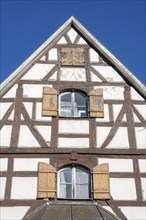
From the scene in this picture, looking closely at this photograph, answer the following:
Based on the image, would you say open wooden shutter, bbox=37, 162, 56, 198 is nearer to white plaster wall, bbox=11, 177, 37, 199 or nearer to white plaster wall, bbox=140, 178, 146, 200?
white plaster wall, bbox=11, 177, 37, 199

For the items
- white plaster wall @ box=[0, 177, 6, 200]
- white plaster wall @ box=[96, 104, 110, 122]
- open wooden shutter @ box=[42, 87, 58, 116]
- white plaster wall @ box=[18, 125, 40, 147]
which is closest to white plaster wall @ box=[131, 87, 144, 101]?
white plaster wall @ box=[96, 104, 110, 122]

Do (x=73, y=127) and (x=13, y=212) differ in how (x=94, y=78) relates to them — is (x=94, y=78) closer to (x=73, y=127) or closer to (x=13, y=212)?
(x=73, y=127)

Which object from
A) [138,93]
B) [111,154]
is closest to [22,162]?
[111,154]

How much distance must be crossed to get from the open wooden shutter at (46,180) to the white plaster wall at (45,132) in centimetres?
80

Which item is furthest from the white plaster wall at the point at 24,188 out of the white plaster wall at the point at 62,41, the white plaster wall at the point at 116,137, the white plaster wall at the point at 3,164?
A: the white plaster wall at the point at 62,41

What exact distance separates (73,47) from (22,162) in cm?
469

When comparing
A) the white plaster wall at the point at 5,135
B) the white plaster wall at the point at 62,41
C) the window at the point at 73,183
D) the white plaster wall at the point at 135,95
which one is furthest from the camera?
the white plaster wall at the point at 62,41

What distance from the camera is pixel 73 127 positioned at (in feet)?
36.9

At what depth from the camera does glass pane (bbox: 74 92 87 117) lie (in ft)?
38.8

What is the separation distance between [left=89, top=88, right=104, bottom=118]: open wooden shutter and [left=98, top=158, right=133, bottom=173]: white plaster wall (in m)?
1.40

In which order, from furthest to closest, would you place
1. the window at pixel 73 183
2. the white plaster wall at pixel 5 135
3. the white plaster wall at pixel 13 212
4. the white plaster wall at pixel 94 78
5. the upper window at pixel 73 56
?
1. the upper window at pixel 73 56
2. the white plaster wall at pixel 94 78
3. the white plaster wall at pixel 5 135
4. the window at pixel 73 183
5. the white plaster wall at pixel 13 212

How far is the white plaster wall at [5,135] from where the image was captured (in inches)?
425

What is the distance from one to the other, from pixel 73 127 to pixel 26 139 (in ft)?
4.38

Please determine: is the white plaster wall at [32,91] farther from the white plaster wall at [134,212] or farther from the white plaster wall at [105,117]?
the white plaster wall at [134,212]
